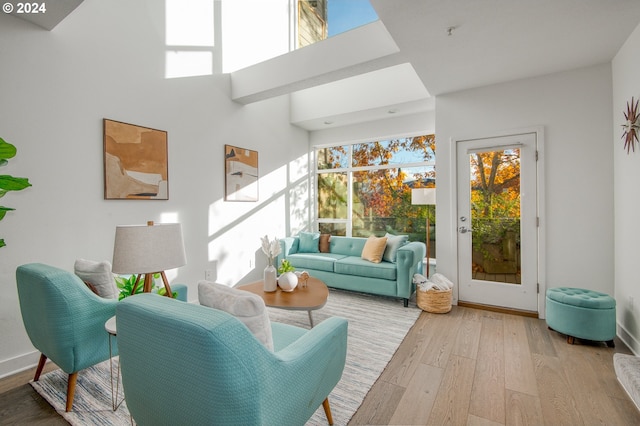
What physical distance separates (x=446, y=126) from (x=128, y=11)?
3704 millimetres

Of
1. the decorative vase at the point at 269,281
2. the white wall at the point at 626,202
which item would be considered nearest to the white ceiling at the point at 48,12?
the decorative vase at the point at 269,281

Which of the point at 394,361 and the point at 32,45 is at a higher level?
the point at 32,45

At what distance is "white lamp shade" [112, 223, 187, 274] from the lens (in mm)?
1609

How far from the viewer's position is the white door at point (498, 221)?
3285 millimetres

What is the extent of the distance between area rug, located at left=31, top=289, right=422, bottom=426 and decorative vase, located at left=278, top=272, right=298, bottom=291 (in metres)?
0.47

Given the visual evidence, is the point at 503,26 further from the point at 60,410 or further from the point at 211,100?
the point at 60,410

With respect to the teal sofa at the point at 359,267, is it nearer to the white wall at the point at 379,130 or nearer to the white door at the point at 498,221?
the white door at the point at 498,221

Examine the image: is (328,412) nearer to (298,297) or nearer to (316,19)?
(298,297)

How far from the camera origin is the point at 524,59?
9.29 feet

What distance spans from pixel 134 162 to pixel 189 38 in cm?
170

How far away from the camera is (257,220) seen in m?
4.59

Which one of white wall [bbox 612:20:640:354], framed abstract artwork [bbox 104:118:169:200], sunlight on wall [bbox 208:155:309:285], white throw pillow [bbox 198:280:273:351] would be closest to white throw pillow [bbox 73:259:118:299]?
framed abstract artwork [bbox 104:118:169:200]

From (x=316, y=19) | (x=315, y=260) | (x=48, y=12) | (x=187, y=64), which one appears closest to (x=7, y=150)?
(x=48, y=12)

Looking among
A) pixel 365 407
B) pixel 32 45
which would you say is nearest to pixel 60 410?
pixel 365 407
